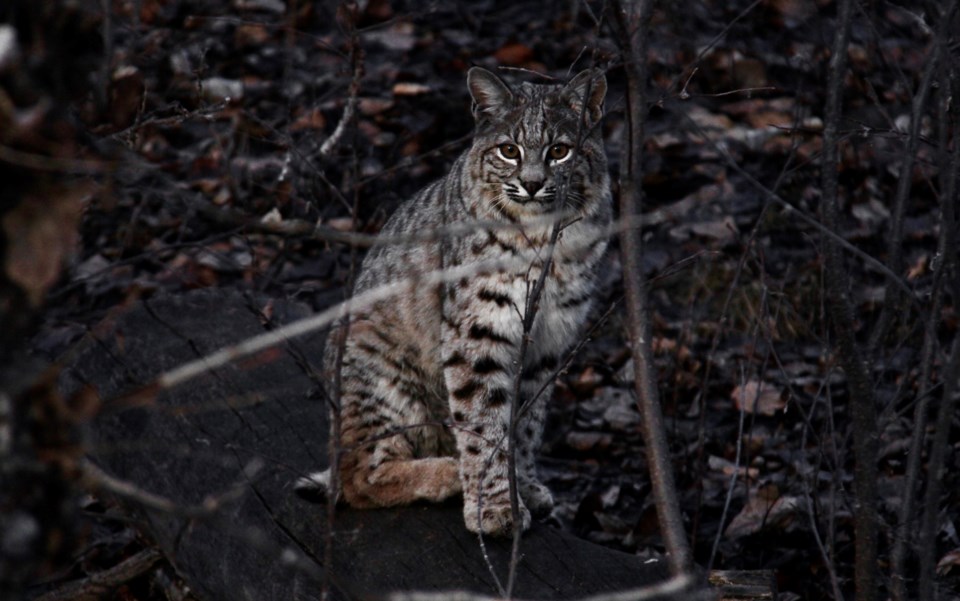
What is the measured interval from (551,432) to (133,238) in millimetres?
2753

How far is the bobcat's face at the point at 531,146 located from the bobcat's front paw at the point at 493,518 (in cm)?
117

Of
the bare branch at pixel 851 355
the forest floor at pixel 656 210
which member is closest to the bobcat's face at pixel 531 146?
the forest floor at pixel 656 210

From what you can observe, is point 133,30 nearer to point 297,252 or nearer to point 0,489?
point 297,252

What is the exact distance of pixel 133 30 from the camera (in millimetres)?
4461

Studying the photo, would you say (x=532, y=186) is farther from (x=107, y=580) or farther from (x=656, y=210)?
(x=656, y=210)

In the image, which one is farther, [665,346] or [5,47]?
[665,346]

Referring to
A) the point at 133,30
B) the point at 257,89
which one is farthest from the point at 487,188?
the point at 257,89

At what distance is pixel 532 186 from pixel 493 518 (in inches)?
50.5

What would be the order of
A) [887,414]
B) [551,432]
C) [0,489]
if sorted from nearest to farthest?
[0,489]
[887,414]
[551,432]

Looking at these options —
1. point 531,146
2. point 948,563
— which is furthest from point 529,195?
point 948,563

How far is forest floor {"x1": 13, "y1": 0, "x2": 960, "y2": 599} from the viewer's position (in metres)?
4.62

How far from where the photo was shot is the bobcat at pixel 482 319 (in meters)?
4.12

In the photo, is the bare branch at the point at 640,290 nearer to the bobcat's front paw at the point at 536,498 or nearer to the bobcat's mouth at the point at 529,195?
the bobcat's mouth at the point at 529,195

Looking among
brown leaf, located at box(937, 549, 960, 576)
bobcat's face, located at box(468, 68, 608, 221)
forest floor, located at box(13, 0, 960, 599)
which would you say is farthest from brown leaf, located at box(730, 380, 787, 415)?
bobcat's face, located at box(468, 68, 608, 221)
